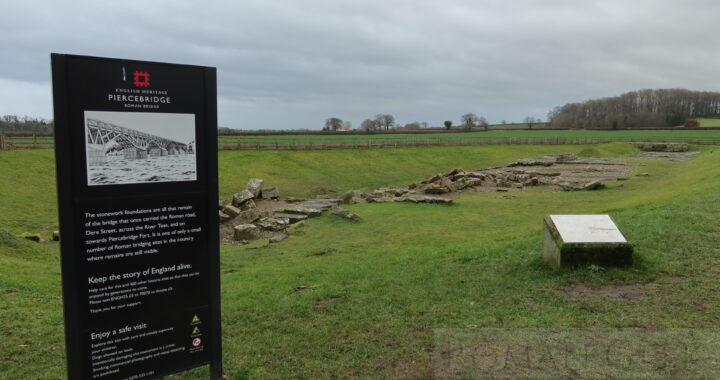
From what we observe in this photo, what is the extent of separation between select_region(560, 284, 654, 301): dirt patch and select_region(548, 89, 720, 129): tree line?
129 metres

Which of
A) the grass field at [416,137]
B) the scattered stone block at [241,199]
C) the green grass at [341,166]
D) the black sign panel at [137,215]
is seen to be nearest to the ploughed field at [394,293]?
the black sign panel at [137,215]

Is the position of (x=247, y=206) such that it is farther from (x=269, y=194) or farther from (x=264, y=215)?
(x=269, y=194)

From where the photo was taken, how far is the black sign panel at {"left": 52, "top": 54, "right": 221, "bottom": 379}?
4188 mm

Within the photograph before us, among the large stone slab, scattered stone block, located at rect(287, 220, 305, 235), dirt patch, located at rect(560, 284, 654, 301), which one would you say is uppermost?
the large stone slab

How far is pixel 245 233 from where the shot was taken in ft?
56.2

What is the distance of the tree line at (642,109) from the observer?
123 meters

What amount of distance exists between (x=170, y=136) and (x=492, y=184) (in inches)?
1127

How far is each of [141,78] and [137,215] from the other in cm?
133

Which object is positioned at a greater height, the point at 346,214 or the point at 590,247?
the point at 590,247

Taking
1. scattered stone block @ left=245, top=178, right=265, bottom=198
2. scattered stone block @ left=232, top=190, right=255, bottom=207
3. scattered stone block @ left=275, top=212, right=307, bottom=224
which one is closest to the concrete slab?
scattered stone block @ left=275, top=212, right=307, bottom=224

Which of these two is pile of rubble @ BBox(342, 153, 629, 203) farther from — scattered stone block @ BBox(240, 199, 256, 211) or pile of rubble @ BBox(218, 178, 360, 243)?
scattered stone block @ BBox(240, 199, 256, 211)

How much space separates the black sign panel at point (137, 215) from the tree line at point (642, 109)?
439ft

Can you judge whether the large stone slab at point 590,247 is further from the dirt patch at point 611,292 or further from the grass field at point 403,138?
the grass field at point 403,138

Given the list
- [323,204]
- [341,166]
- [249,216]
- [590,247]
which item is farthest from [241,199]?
[341,166]
